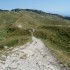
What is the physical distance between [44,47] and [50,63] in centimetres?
1175

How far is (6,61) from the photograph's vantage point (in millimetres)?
34094

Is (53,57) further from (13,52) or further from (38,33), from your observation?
(38,33)

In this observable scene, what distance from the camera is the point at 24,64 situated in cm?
3216

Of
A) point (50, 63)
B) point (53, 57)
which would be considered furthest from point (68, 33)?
point (50, 63)

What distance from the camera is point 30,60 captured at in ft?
112

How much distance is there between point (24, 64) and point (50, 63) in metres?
4.21

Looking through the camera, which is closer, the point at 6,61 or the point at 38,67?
the point at 38,67

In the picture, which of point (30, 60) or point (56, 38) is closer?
point (30, 60)

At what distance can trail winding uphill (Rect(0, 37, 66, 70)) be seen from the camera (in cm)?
3081

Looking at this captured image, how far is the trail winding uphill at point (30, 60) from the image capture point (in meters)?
30.8

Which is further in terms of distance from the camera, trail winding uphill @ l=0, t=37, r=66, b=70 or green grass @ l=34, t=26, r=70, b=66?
green grass @ l=34, t=26, r=70, b=66

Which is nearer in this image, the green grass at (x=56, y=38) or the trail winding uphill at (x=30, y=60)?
the trail winding uphill at (x=30, y=60)

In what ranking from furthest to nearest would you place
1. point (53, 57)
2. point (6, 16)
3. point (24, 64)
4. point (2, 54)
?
point (6, 16)
point (2, 54)
point (53, 57)
point (24, 64)

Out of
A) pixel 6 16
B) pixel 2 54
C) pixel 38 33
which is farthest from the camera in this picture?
pixel 6 16
